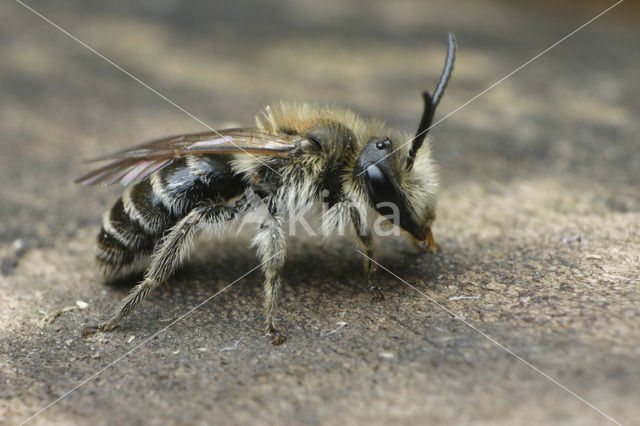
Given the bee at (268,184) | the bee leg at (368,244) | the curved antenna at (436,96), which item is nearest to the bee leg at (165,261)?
the bee at (268,184)

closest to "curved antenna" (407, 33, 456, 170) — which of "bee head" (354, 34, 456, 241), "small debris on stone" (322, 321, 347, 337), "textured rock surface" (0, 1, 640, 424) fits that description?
"bee head" (354, 34, 456, 241)

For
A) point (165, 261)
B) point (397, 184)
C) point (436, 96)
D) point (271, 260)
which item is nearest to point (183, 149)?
point (165, 261)

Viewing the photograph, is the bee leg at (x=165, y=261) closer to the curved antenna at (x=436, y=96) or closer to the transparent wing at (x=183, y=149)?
the transparent wing at (x=183, y=149)

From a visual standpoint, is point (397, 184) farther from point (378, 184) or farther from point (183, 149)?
point (183, 149)

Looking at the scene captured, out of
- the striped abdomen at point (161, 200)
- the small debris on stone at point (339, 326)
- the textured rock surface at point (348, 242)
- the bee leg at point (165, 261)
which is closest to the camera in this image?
the textured rock surface at point (348, 242)

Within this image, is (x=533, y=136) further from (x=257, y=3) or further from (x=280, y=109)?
(x=257, y=3)

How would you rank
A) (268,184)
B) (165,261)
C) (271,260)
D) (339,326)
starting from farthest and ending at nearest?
1. (268,184)
2. (165,261)
3. (271,260)
4. (339,326)
